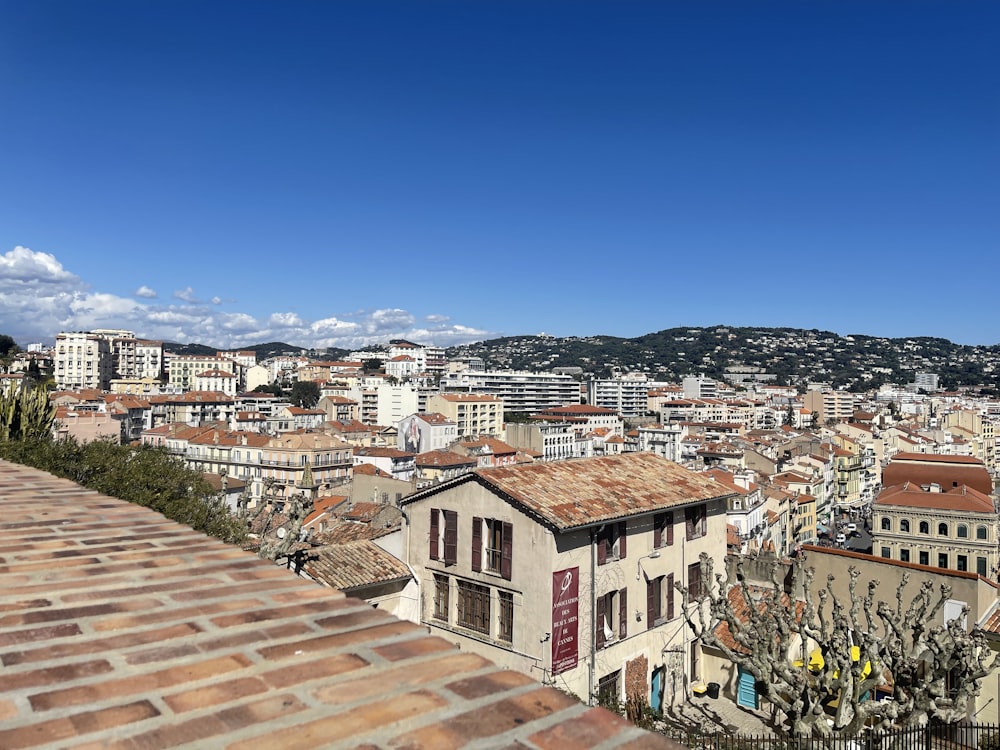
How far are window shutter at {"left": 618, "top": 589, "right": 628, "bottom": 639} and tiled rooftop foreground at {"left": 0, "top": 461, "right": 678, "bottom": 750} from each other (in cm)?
1669

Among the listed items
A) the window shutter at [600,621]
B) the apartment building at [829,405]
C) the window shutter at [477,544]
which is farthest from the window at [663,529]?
the apartment building at [829,405]

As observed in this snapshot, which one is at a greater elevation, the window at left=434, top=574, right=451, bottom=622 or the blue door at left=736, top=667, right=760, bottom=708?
the window at left=434, top=574, right=451, bottom=622

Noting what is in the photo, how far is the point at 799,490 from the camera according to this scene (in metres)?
69.1

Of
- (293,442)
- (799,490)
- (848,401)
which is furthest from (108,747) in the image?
(848,401)

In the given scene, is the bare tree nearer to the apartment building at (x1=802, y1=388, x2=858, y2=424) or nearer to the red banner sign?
the red banner sign

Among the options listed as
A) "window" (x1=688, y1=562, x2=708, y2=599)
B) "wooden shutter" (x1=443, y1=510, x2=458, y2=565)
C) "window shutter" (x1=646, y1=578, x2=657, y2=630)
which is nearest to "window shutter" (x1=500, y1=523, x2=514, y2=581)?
"wooden shutter" (x1=443, y1=510, x2=458, y2=565)

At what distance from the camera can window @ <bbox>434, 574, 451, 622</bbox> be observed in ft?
63.5

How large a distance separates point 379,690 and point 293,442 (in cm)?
7945

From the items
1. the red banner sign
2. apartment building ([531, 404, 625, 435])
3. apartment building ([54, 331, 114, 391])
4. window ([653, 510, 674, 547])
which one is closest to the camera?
the red banner sign

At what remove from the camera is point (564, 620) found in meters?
17.1

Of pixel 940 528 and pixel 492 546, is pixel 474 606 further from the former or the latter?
pixel 940 528

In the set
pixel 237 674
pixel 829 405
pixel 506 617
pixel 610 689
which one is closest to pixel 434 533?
pixel 506 617

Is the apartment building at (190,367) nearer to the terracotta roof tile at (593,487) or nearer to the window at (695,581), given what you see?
the terracotta roof tile at (593,487)

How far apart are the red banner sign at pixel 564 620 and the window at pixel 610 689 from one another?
119cm
